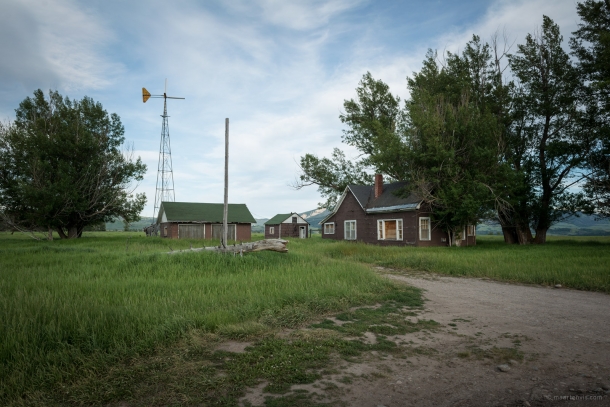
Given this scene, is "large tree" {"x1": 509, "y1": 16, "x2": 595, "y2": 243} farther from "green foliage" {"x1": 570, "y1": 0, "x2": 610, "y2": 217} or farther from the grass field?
the grass field

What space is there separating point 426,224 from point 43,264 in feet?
84.7

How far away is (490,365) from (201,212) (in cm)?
3988

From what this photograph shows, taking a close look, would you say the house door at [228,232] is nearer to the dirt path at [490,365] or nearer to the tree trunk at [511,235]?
the tree trunk at [511,235]

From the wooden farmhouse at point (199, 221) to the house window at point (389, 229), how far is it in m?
16.6

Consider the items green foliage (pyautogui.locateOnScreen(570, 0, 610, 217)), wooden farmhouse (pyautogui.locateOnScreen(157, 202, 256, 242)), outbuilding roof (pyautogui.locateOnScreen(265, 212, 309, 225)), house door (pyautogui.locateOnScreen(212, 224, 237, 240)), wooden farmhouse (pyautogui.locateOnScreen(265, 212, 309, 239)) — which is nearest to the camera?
green foliage (pyautogui.locateOnScreen(570, 0, 610, 217))

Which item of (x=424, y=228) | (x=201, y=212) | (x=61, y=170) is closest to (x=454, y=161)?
(x=424, y=228)

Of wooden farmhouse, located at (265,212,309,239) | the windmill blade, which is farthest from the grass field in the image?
wooden farmhouse, located at (265,212,309,239)

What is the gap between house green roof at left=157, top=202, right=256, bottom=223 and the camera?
39.6 m

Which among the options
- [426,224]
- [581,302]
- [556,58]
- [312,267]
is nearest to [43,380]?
[312,267]

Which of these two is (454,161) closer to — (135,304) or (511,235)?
(511,235)

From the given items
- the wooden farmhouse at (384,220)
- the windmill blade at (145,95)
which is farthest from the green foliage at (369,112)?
the windmill blade at (145,95)

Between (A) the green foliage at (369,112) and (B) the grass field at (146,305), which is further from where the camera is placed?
(A) the green foliage at (369,112)

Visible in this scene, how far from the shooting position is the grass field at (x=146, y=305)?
4586mm

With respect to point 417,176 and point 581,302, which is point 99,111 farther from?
point 581,302
